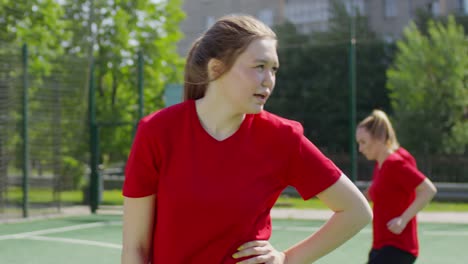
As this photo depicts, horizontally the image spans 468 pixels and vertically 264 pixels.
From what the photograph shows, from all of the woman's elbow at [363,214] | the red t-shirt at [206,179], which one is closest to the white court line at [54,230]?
the red t-shirt at [206,179]

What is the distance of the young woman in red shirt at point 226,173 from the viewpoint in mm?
2061

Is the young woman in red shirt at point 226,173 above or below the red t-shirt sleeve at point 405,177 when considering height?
above

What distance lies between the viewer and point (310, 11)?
49594 mm

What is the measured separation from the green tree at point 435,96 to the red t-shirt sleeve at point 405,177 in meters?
23.1

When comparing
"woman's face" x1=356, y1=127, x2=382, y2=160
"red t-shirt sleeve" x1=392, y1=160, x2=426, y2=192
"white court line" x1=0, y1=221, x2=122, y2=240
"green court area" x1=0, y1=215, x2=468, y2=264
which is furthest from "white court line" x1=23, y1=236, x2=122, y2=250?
"red t-shirt sleeve" x1=392, y1=160, x2=426, y2=192

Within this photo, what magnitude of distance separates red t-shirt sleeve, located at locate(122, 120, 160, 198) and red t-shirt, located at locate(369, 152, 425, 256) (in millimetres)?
3047

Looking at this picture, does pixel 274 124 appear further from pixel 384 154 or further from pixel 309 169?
pixel 384 154

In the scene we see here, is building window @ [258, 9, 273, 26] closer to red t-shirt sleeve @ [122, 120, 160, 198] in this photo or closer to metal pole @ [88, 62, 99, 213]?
metal pole @ [88, 62, 99, 213]

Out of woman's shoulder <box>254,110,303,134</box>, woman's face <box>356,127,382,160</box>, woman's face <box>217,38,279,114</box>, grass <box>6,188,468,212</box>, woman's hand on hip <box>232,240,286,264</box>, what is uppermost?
woman's face <box>217,38,279,114</box>

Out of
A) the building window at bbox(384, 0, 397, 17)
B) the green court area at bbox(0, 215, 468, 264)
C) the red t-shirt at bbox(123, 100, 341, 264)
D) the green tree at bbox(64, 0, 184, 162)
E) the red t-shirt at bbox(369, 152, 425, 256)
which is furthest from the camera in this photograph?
the building window at bbox(384, 0, 397, 17)

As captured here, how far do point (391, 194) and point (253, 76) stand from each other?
3.13 meters

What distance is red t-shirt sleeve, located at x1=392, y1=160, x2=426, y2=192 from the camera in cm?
497

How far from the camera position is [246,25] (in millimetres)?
2139

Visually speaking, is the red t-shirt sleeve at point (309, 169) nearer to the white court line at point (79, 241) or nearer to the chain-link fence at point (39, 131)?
the white court line at point (79, 241)
